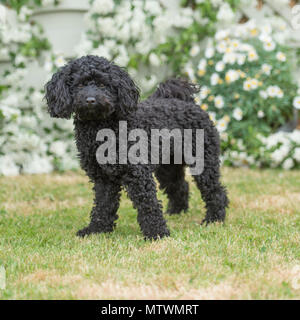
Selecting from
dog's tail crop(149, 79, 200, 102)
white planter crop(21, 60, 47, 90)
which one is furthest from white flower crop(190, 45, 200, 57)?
dog's tail crop(149, 79, 200, 102)

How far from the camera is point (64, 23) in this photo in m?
6.89

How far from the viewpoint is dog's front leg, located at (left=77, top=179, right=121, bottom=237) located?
374 cm

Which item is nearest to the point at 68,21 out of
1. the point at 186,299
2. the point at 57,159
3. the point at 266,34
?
the point at 57,159

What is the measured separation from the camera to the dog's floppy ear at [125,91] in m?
3.30

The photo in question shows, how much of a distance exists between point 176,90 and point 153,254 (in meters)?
1.64

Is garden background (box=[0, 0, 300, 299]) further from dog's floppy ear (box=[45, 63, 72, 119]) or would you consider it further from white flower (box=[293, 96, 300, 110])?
dog's floppy ear (box=[45, 63, 72, 119])

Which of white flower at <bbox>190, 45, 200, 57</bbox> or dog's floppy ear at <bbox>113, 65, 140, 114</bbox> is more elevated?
white flower at <bbox>190, 45, 200, 57</bbox>

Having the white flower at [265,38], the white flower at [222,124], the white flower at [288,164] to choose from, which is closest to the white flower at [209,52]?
the white flower at [265,38]

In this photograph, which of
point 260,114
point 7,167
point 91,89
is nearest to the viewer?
point 91,89

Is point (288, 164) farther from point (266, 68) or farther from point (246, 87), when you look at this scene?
point (266, 68)

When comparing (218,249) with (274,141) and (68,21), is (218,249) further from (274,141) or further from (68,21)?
(68,21)

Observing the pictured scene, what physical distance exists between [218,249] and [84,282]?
0.98 meters

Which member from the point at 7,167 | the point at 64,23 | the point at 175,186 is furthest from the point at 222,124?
the point at 7,167

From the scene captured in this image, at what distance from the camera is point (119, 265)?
2.93m
